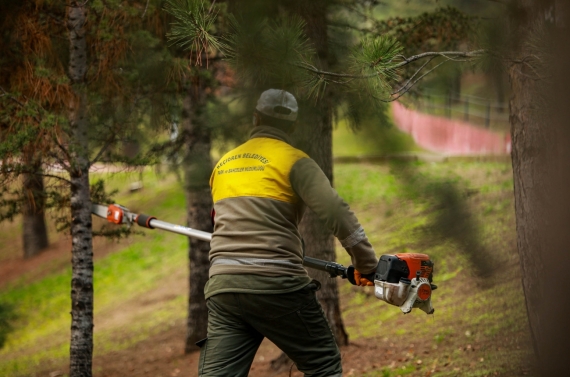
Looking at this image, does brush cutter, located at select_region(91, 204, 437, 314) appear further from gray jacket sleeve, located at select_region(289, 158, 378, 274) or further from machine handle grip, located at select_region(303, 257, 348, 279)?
machine handle grip, located at select_region(303, 257, 348, 279)

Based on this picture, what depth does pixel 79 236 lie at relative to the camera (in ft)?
21.5

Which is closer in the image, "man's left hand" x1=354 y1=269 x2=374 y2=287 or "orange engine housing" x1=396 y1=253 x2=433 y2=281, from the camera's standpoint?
"orange engine housing" x1=396 y1=253 x2=433 y2=281

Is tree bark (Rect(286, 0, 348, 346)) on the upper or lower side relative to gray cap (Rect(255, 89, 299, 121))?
lower

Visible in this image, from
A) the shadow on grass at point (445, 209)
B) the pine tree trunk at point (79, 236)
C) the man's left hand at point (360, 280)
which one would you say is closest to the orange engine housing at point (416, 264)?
the shadow on grass at point (445, 209)

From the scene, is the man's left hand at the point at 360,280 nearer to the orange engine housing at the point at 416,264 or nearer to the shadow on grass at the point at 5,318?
the orange engine housing at the point at 416,264

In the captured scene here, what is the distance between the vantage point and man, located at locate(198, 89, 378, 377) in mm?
4035

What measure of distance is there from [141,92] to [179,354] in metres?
4.11

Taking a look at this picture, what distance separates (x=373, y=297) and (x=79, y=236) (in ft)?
16.2

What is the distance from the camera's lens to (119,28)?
22.0 feet

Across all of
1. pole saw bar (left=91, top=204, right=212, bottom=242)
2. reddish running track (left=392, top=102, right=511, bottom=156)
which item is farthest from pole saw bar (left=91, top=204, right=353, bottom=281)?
reddish running track (left=392, top=102, right=511, bottom=156)

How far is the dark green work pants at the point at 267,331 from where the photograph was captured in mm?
4055

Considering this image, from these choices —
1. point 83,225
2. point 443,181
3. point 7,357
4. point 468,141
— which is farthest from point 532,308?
point 7,357

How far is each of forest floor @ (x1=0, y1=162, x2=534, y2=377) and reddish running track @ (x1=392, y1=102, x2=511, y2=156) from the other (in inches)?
13.3

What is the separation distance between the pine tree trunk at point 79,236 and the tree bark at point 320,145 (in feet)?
6.78
